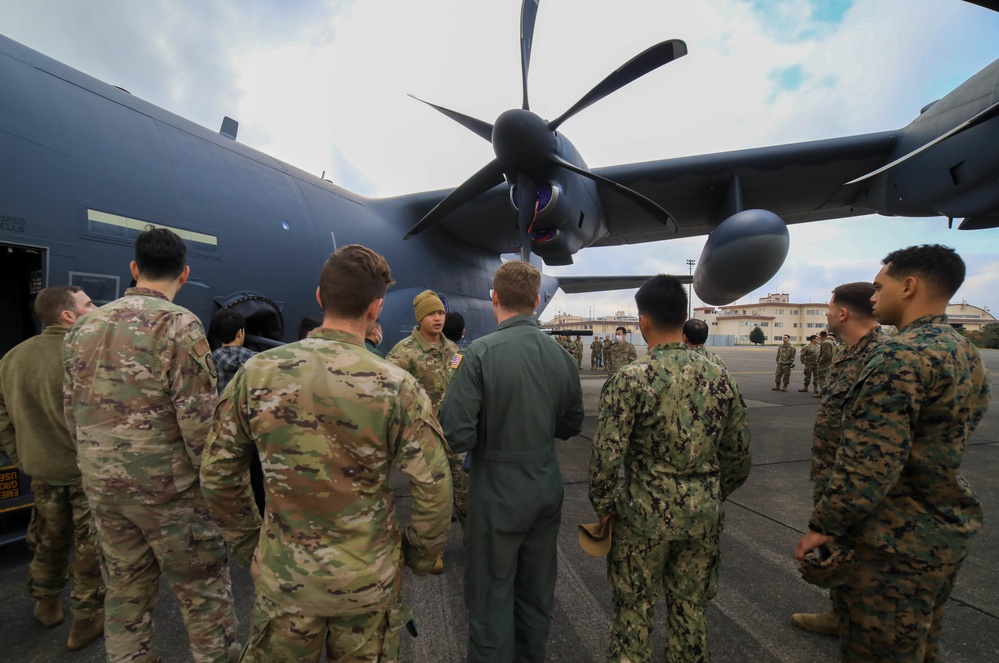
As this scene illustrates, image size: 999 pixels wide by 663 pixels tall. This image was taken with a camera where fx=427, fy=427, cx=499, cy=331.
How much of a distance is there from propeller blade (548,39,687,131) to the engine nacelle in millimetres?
2379

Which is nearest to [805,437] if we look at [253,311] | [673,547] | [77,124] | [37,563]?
[673,547]

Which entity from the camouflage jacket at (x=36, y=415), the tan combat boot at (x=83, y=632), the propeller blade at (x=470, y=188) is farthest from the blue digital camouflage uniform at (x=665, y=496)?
the propeller blade at (x=470, y=188)

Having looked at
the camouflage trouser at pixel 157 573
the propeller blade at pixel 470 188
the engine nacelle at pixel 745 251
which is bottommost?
the camouflage trouser at pixel 157 573

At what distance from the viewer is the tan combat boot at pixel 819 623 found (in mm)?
2305

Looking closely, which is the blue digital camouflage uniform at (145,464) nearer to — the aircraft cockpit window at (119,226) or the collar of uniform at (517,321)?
the collar of uniform at (517,321)

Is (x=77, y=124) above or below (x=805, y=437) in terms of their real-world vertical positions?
above

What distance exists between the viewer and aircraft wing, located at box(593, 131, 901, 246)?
629cm

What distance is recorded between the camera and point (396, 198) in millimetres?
7379

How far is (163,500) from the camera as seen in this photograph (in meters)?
1.84

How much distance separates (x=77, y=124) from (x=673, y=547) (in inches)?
197

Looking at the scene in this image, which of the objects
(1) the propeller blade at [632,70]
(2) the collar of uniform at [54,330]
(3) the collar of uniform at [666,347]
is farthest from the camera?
(1) the propeller blade at [632,70]

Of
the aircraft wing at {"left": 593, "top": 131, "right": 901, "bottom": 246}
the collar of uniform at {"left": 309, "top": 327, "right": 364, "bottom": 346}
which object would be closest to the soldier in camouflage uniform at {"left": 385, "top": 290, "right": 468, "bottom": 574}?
the collar of uniform at {"left": 309, "top": 327, "right": 364, "bottom": 346}

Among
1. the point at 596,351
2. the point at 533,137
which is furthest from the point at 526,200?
the point at 596,351

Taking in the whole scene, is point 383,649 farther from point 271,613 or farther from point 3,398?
point 3,398
